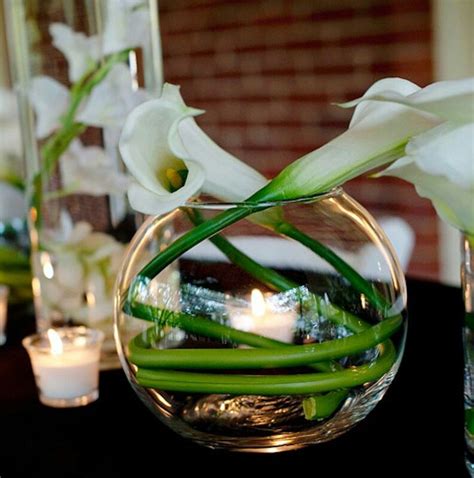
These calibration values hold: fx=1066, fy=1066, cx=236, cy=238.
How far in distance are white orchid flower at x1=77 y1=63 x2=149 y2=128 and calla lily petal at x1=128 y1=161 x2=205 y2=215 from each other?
1.26 ft

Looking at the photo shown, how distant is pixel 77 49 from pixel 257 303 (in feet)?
1.53

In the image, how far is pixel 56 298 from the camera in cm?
111

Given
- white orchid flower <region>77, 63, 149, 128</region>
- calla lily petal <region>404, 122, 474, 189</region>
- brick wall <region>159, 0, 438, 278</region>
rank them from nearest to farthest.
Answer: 1. calla lily petal <region>404, 122, 474, 189</region>
2. white orchid flower <region>77, 63, 149, 128</region>
3. brick wall <region>159, 0, 438, 278</region>

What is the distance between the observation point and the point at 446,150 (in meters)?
0.63

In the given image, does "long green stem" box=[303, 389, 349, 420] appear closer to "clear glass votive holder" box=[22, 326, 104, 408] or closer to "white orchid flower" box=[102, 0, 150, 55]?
"clear glass votive holder" box=[22, 326, 104, 408]

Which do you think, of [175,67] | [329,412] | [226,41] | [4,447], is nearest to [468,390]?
[329,412]

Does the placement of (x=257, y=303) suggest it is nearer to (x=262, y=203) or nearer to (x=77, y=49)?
(x=262, y=203)

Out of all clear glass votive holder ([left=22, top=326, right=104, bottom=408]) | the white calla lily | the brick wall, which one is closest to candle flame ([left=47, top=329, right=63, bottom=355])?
clear glass votive holder ([left=22, top=326, right=104, bottom=408])

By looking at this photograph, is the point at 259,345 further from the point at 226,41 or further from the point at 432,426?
the point at 226,41

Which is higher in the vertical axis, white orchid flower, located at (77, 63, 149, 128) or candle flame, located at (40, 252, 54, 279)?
white orchid flower, located at (77, 63, 149, 128)

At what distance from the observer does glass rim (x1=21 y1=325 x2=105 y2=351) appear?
1.00 meters

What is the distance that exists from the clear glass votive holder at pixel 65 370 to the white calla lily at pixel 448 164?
0.41m

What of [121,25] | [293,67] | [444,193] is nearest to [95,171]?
[121,25]

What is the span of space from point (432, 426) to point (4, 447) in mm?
345
